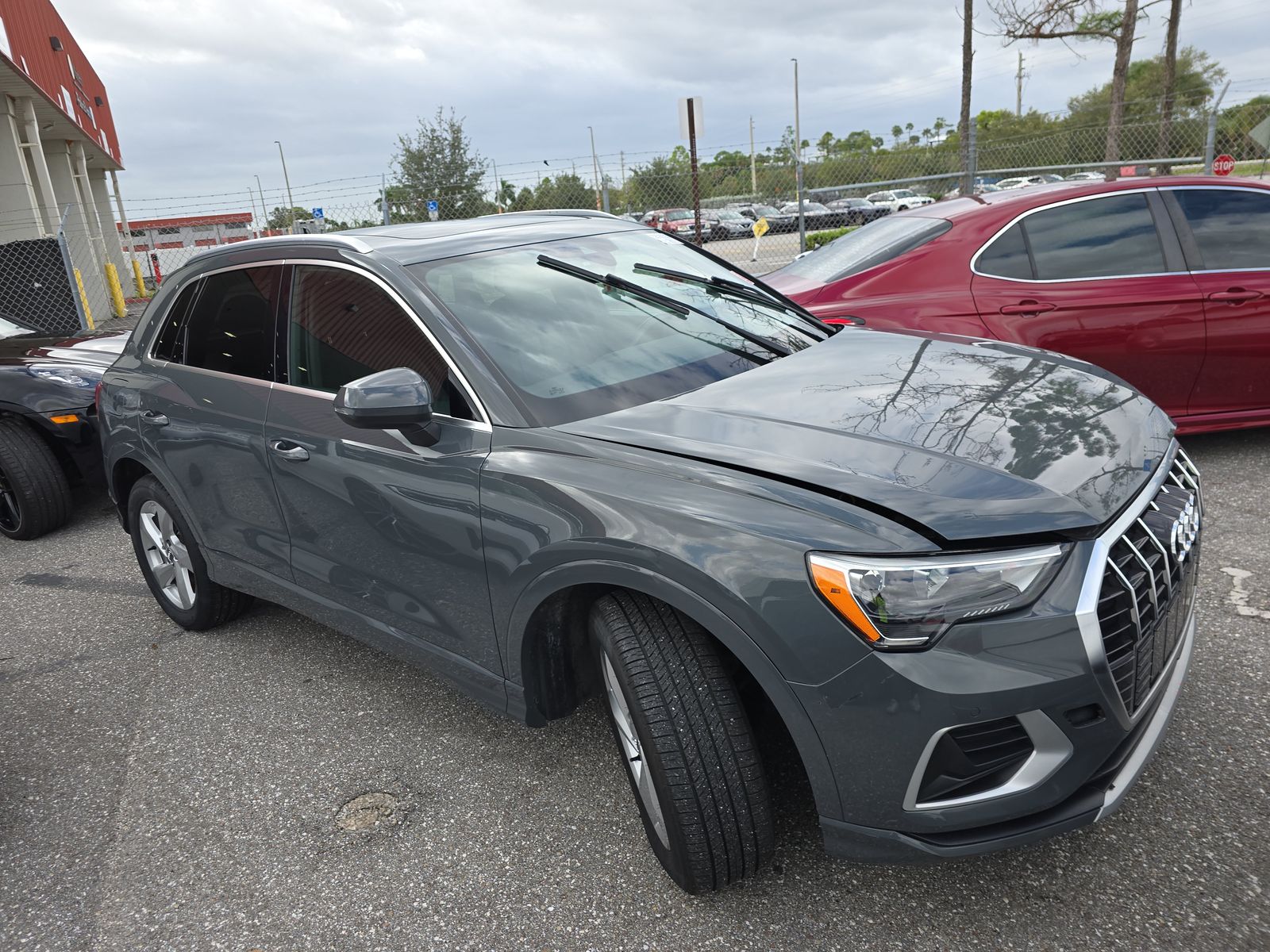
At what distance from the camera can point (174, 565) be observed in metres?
4.07

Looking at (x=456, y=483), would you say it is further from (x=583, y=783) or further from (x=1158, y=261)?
(x=1158, y=261)

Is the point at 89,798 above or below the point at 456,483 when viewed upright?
below

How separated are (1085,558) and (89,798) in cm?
302

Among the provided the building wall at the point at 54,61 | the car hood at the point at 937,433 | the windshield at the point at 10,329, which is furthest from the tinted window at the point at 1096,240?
the building wall at the point at 54,61

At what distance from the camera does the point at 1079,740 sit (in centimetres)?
181

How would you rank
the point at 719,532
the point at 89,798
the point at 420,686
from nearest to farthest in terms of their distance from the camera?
the point at 719,532
the point at 89,798
the point at 420,686

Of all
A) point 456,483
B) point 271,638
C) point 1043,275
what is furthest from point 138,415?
point 1043,275

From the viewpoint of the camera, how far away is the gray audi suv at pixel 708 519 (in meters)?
1.81

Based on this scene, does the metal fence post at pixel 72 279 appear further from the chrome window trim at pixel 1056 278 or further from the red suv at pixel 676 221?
the chrome window trim at pixel 1056 278

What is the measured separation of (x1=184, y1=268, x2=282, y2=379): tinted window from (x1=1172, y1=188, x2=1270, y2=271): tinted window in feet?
15.1

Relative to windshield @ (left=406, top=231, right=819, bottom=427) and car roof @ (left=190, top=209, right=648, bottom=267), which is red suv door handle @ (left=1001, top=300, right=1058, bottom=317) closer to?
windshield @ (left=406, top=231, right=819, bottom=427)

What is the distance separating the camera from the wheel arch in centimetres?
191

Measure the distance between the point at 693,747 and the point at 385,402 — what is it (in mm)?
1178

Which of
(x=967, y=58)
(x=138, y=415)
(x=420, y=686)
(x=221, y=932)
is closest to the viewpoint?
(x=221, y=932)
